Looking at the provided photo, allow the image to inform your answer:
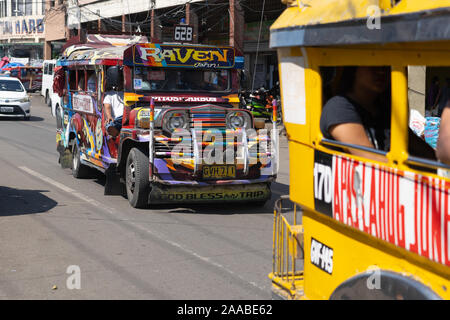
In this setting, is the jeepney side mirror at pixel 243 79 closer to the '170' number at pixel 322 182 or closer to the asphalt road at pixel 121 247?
the asphalt road at pixel 121 247

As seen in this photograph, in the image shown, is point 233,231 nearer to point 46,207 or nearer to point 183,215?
point 183,215

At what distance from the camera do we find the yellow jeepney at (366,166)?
9.37ft

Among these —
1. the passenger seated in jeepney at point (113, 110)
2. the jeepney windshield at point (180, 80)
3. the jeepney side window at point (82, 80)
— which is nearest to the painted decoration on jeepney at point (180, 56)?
the jeepney windshield at point (180, 80)

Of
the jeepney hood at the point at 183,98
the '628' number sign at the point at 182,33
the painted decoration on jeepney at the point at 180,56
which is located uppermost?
the '628' number sign at the point at 182,33

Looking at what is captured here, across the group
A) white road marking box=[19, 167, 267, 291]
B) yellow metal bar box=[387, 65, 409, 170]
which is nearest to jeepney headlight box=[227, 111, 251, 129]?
white road marking box=[19, 167, 267, 291]

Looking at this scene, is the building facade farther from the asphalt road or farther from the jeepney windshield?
the asphalt road

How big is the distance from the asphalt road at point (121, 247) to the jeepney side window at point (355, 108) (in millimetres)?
2485

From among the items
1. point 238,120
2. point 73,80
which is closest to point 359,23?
point 238,120

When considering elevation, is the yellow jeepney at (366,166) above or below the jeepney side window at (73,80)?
below

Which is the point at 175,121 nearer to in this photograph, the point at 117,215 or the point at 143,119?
the point at 143,119

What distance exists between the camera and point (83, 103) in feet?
40.9

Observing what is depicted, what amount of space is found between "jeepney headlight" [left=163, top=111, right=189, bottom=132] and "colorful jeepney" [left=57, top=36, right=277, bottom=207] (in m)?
0.01

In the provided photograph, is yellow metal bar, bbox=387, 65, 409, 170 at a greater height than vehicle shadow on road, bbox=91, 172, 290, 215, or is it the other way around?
yellow metal bar, bbox=387, 65, 409, 170

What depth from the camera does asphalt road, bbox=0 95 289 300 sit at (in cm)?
595
